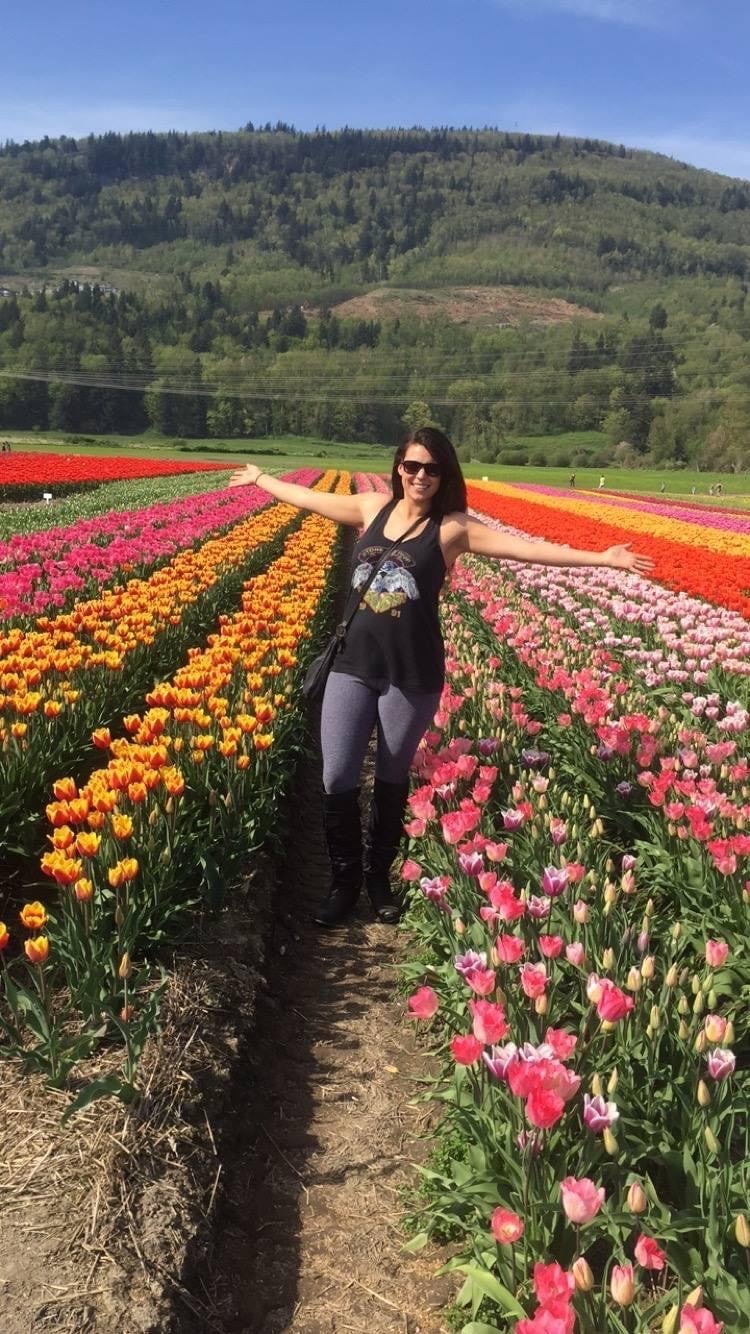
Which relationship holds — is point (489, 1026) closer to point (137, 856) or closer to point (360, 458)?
point (137, 856)

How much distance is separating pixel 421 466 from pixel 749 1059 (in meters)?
2.73

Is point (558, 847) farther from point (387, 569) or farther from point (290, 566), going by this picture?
point (290, 566)

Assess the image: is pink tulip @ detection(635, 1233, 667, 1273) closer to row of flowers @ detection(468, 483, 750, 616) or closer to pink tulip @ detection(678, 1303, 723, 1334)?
pink tulip @ detection(678, 1303, 723, 1334)

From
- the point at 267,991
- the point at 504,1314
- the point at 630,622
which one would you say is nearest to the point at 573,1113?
the point at 504,1314

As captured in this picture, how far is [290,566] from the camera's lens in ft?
35.8

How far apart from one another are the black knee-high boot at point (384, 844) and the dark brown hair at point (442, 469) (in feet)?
4.55

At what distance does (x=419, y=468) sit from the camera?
422 cm

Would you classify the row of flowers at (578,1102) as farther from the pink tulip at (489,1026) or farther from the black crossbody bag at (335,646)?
the black crossbody bag at (335,646)

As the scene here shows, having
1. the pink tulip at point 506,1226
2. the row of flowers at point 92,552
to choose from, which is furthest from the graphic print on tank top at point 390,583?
the row of flowers at point 92,552

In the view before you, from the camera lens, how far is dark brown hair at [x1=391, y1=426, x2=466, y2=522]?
423 centimetres

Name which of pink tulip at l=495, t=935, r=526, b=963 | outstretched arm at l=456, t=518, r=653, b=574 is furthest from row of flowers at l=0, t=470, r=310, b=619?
pink tulip at l=495, t=935, r=526, b=963

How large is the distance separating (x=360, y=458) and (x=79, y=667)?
71505 millimetres

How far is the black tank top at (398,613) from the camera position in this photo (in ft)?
14.1

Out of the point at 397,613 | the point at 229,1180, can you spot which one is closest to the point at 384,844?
the point at 397,613
